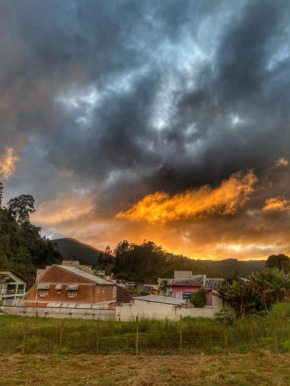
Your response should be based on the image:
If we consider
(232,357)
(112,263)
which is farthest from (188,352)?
(112,263)

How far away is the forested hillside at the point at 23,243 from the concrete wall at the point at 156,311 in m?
45.2

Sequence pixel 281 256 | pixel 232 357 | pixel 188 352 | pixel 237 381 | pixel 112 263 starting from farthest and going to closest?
pixel 112 263 → pixel 281 256 → pixel 188 352 → pixel 232 357 → pixel 237 381

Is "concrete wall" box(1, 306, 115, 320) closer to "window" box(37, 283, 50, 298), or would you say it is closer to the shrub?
"window" box(37, 283, 50, 298)

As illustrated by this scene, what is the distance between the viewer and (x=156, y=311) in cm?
2702

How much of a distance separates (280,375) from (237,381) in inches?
65.1

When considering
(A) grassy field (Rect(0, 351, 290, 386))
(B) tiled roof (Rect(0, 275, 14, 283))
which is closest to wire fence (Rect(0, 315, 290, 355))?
(A) grassy field (Rect(0, 351, 290, 386))

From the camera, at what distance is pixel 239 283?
89.1 ft

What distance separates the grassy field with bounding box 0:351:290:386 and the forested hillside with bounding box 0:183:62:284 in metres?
58.0

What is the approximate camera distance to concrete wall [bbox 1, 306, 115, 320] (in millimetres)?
27222

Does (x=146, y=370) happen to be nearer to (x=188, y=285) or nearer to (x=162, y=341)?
(x=162, y=341)

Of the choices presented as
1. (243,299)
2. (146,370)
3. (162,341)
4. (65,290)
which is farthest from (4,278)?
(146,370)

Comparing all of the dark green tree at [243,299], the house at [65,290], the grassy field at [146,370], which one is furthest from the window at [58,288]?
the grassy field at [146,370]

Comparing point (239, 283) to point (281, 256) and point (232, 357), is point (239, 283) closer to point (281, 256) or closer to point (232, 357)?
point (232, 357)

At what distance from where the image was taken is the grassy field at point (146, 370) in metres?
9.44
